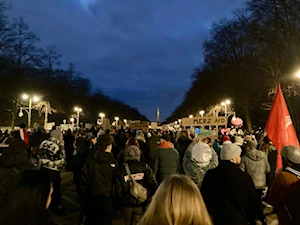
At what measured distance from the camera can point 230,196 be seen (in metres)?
4.30

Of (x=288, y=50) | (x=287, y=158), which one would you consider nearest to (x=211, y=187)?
(x=287, y=158)

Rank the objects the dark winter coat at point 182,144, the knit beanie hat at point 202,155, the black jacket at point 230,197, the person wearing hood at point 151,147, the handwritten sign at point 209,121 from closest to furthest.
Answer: the black jacket at point 230,197, the knit beanie hat at point 202,155, the person wearing hood at point 151,147, the dark winter coat at point 182,144, the handwritten sign at point 209,121

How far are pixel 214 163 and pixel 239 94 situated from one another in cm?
3579

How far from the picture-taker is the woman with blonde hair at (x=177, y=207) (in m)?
2.39

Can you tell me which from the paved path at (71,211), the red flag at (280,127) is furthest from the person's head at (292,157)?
the paved path at (71,211)

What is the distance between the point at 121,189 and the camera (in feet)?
18.1

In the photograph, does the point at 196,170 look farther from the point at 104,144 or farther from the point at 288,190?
the point at 288,190

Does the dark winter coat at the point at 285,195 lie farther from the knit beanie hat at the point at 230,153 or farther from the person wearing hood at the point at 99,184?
the person wearing hood at the point at 99,184

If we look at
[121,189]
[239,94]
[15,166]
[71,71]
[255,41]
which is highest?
[71,71]

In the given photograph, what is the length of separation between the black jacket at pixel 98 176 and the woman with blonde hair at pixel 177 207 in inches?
138

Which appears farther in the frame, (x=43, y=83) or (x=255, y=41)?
(x=43, y=83)

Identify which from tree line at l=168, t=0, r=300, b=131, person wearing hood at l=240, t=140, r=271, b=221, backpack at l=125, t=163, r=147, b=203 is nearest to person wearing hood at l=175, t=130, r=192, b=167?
person wearing hood at l=240, t=140, r=271, b=221

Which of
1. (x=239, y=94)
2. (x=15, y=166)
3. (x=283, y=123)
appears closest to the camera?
(x=15, y=166)

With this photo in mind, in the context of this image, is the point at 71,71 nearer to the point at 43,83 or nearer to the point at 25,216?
the point at 43,83
